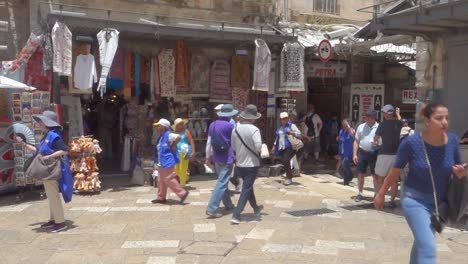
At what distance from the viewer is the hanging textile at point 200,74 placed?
12.6 metres

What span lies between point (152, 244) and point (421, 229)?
3.49 m

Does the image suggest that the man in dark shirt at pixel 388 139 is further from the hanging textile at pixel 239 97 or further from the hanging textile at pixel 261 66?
the hanging textile at pixel 239 97

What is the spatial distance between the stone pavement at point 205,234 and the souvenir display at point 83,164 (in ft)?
0.89

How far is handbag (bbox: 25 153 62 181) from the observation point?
22.5 feet

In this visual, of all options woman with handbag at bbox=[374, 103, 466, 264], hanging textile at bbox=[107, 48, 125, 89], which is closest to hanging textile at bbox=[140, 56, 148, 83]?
hanging textile at bbox=[107, 48, 125, 89]

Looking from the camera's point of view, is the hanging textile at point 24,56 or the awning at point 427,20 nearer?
the awning at point 427,20

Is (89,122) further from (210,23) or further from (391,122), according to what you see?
(391,122)

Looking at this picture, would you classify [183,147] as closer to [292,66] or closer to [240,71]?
[240,71]

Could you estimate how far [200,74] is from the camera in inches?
500

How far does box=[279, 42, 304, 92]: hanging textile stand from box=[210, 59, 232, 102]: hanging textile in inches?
53.2

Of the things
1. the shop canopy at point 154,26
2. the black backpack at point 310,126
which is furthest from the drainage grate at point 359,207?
the black backpack at point 310,126

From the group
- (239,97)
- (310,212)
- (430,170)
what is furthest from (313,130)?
(430,170)

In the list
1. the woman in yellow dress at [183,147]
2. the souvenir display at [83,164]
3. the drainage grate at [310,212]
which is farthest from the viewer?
the souvenir display at [83,164]

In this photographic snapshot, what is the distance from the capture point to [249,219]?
25.6ft
